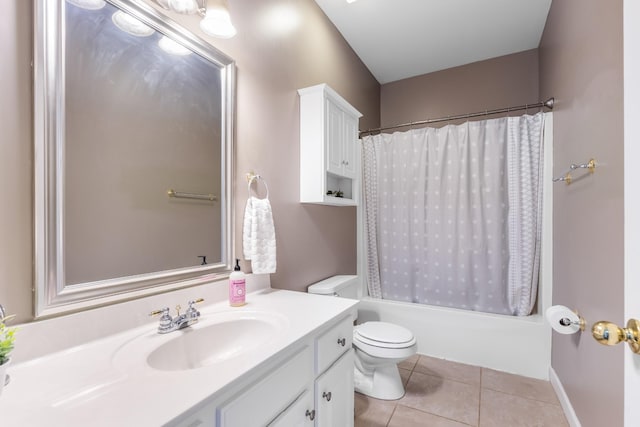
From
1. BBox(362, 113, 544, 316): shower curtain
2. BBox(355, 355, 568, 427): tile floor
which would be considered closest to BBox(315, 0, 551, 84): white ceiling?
BBox(362, 113, 544, 316): shower curtain

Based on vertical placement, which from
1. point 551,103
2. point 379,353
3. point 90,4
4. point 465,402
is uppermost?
point 551,103

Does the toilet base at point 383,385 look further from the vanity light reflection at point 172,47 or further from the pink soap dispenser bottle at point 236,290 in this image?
the vanity light reflection at point 172,47

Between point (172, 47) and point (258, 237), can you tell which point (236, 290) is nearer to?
point (258, 237)

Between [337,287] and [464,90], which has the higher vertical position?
[464,90]

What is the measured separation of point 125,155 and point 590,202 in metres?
1.95

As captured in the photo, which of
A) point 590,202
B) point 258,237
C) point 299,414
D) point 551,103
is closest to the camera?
point 299,414

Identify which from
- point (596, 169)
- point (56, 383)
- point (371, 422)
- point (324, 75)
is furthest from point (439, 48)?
point (56, 383)

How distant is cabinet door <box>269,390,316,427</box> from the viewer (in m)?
0.89

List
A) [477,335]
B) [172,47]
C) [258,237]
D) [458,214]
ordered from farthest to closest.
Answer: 1. [458,214]
2. [477,335]
3. [258,237]
4. [172,47]

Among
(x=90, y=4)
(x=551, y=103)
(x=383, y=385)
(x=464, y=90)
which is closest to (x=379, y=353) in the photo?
(x=383, y=385)

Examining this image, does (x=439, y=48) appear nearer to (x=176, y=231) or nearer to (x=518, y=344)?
(x=518, y=344)

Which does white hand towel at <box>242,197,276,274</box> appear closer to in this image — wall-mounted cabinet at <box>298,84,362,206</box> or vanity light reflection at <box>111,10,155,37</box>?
wall-mounted cabinet at <box>298,84,362,206</box>

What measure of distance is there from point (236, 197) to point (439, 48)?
2.49 meters
